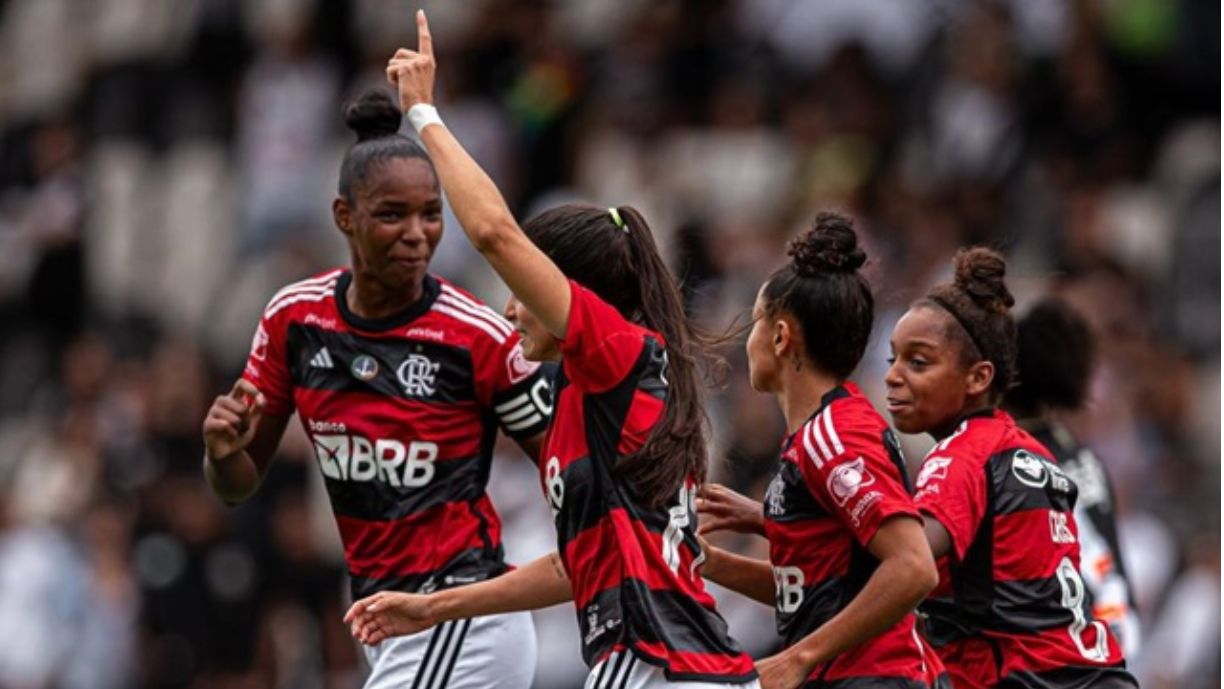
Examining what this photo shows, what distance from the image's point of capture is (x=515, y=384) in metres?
7.54

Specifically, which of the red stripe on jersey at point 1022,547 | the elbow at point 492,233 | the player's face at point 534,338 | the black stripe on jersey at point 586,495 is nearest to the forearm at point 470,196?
the elbow at point 492,233

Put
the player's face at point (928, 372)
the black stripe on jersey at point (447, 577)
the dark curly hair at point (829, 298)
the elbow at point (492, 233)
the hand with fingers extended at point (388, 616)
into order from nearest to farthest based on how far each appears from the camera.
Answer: the elbow at point (492, 233)
the hand with fingers extended at point (388, 616)
the dark curly hair at point (829, 298)
the player's face at point (928, 372)
the black stripe on jersey at point (447, 577)

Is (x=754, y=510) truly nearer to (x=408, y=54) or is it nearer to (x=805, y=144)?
(x=408, y=54)

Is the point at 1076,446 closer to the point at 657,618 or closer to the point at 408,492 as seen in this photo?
the point at 408,492

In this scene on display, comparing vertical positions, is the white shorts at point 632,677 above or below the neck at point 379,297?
below

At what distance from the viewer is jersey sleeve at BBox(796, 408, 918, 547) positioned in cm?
633

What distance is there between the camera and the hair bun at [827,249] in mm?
6660

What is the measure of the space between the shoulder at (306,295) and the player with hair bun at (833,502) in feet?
5.07

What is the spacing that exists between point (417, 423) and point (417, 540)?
341 mm

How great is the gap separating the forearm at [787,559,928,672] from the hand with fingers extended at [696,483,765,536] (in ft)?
2.17

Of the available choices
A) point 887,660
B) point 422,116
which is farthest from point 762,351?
point 422,116

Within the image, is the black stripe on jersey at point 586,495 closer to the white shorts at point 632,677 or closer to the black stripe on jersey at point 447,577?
the white shorts at point 632,677

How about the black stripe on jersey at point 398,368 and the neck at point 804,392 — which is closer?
the neck at point 804,392

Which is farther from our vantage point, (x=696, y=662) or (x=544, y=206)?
(x=544, y=206)
